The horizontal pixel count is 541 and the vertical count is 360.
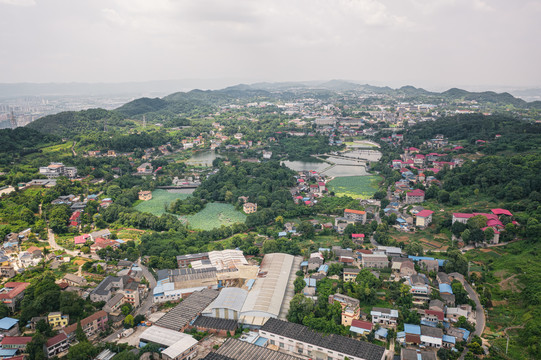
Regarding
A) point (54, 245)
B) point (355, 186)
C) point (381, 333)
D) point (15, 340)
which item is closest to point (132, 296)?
point (15, 340)

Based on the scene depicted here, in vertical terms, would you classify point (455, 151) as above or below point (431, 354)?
above

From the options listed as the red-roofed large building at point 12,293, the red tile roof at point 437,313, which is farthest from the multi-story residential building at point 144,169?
the red tile roof at point 437,313

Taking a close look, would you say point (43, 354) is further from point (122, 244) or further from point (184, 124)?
point (184, 124)

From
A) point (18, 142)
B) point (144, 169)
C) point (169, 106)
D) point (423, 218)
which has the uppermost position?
point (169, 106)

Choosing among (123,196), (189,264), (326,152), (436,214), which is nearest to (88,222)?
(123,196)

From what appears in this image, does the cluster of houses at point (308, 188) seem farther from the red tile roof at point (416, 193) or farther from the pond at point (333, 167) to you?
the red tile roof at point (416, 193)

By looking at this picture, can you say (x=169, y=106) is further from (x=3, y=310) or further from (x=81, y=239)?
(x=3, y=310)

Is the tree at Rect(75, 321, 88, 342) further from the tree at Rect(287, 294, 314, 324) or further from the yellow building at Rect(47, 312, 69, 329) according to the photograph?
the tree at Rect(287, 294, 314, 324)
